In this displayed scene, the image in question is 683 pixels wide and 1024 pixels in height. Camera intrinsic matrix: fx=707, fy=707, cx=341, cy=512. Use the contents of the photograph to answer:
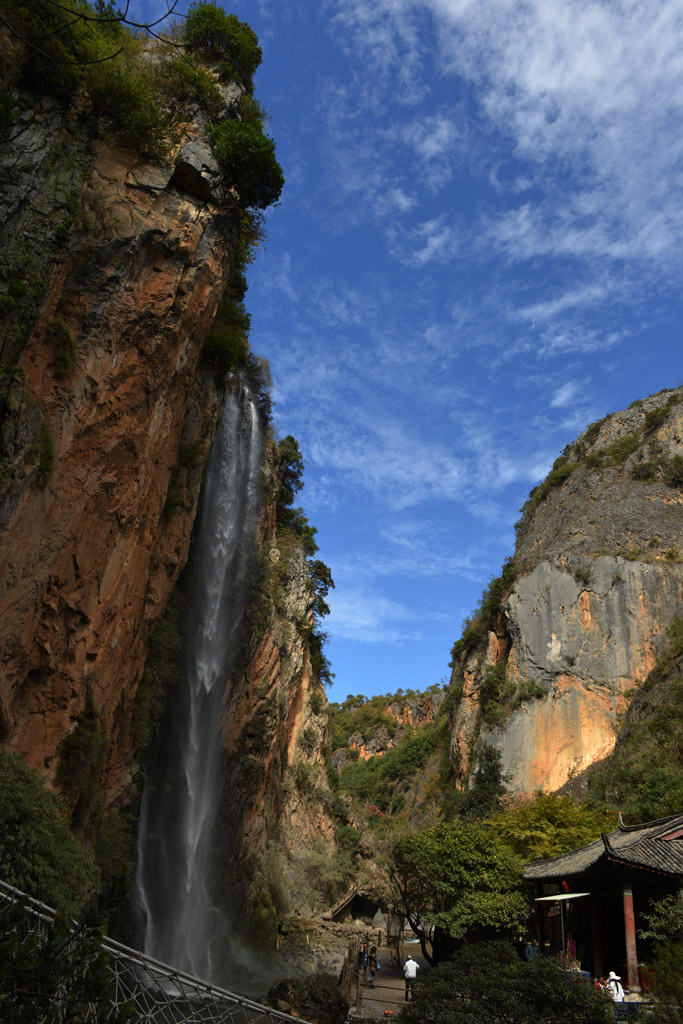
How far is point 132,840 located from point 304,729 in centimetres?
2186

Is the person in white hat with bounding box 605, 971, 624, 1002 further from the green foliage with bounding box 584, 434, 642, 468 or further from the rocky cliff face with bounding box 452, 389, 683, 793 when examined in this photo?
the green foliage with bounding box 584, 434, 642, 468

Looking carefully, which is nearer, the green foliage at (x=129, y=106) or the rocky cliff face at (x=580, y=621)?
the green foliage at (x=129, y=106)

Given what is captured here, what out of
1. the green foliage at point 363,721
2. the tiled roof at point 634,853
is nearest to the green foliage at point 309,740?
the tiled roof at point 634,853

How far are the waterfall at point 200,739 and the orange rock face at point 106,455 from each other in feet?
16.6

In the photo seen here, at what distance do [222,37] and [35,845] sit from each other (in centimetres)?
2242

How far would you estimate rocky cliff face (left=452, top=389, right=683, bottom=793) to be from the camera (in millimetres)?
37969

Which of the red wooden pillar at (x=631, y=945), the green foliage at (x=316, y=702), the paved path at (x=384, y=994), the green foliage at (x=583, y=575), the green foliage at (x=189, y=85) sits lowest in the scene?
the paved path at (x=384, y=994)

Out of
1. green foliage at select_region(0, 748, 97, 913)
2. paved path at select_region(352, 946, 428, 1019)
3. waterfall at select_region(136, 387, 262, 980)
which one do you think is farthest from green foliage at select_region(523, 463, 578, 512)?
green foliage at select_region(0, 748, 97, 913)

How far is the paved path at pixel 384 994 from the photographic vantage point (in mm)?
17244

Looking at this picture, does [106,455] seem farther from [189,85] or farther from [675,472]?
[675,472]

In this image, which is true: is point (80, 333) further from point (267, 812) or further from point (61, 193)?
point (267, 812)

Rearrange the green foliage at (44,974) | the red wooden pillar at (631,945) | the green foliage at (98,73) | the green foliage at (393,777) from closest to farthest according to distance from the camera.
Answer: the green foliage at (44,974)
the green foliage at (98,73)
the red wooden pillar at (631,945)
the green foliage at (393,777)

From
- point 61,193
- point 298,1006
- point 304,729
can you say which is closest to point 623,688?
point 304,729

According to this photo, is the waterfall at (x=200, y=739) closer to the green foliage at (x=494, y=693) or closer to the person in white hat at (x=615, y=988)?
the person in white hat at (x=615, y=988)
